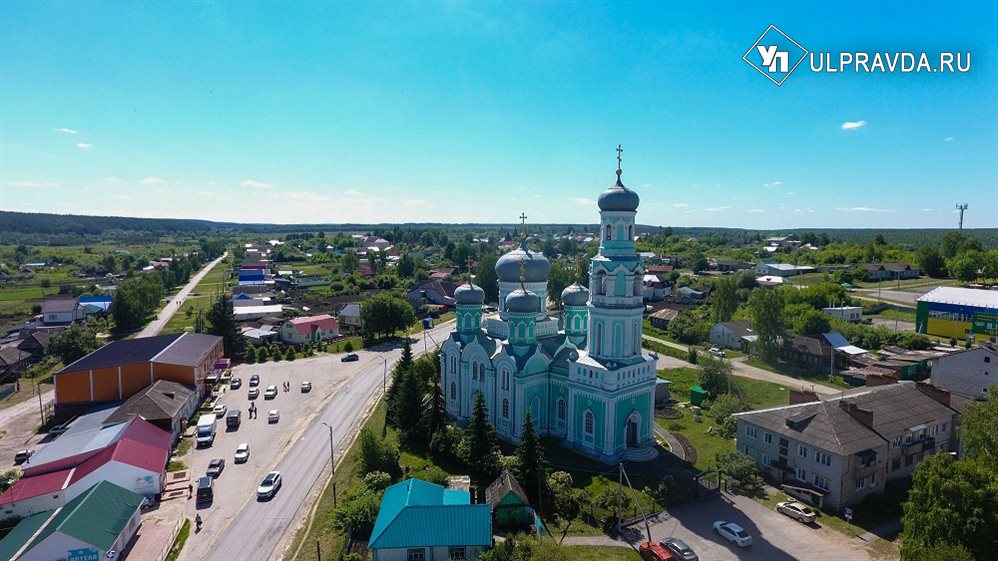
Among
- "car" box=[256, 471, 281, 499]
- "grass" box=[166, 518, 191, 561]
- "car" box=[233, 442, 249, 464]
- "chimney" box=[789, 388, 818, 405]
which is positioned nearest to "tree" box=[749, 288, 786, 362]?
"chimney" box=[789, 388, 818, 405]

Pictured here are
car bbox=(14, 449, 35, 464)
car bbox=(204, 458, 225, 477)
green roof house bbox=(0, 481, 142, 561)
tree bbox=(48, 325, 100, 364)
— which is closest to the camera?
green roof house bbox=(0, 481, 142, 561)

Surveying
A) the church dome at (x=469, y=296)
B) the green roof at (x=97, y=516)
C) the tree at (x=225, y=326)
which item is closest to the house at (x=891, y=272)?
the church dome at (x=469, y=296)

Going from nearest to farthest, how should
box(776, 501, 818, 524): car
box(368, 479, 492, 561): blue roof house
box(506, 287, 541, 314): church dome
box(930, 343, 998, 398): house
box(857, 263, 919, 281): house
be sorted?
box(368, 479, 492, 561): blue roof house < box(776, 501, 818, 524): car < box(506, 287, 541, 314): church dome < box(930, 343, 998, 398): house < box(857, 263, 919, 281): house

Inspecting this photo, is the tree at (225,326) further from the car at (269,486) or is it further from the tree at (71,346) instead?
the car at (269,486)

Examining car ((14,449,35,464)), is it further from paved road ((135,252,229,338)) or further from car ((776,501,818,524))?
car ((776,501,818,524))

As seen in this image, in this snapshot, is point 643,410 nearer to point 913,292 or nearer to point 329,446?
point 329,446

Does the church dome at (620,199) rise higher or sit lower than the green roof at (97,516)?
higher
